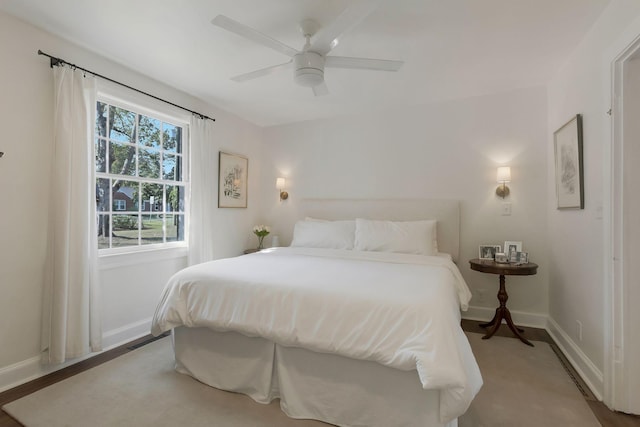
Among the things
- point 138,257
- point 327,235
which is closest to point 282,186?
point 327,235

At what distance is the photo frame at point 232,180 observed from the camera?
3.89 m

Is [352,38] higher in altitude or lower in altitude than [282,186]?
higher

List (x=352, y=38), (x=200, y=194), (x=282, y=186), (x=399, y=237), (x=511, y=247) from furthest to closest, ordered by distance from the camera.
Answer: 1. (x=282, y=186)
2. (x=200, y=194)
3. (x=399, y=237)
4. (x=511, y=247)
5. (x=352, y=38)

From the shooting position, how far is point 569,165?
8.29ft

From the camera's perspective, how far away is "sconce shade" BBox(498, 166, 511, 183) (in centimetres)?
320

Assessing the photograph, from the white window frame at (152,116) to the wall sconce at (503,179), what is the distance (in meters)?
3.39

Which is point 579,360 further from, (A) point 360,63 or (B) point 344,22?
(B) point 344,22

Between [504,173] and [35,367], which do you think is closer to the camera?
[35,367]

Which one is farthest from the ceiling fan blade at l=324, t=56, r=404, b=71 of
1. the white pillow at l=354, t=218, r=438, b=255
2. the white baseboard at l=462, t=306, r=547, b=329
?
the white baseboard at l=462, t=306, r=547, b=329

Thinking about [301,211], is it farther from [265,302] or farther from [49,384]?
[49,384]

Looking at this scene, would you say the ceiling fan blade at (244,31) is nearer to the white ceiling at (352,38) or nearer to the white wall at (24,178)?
the white ceiling at (352,38)

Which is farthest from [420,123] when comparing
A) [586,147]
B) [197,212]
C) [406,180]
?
[197,212]

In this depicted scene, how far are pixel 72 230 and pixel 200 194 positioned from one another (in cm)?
129

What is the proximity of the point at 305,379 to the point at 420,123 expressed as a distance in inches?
123
